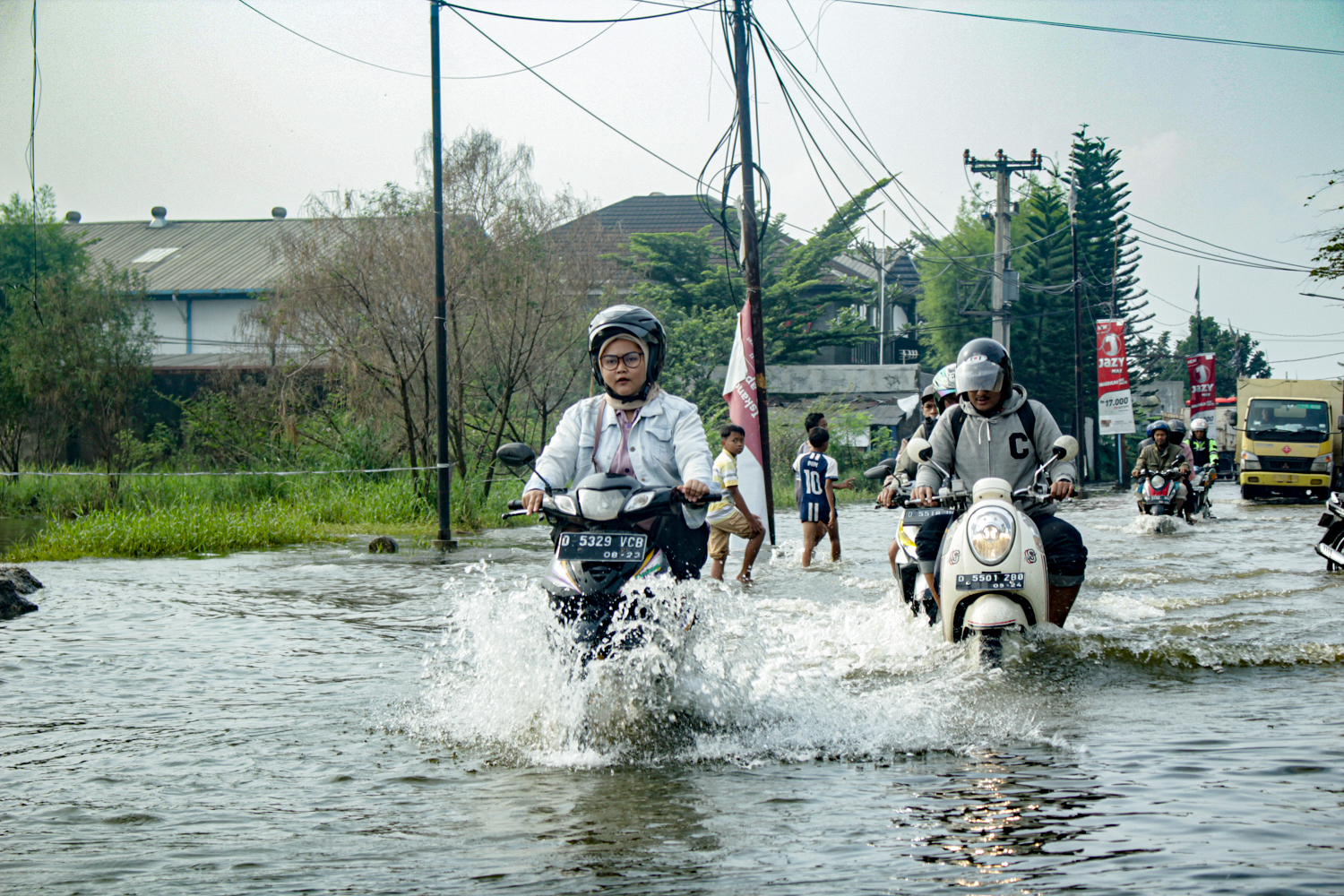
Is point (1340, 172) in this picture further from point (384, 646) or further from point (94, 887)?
point (94, 887)

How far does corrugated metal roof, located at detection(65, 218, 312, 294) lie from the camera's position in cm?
3894

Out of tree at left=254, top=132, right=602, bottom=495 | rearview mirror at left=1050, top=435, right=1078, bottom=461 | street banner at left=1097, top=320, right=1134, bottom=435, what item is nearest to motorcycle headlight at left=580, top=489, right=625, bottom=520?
rearview mirror at left=1050, top=435, right=1078, bottom=461

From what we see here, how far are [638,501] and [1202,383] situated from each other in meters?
49.6

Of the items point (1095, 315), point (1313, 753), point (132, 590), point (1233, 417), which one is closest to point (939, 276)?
point (1095, 315)

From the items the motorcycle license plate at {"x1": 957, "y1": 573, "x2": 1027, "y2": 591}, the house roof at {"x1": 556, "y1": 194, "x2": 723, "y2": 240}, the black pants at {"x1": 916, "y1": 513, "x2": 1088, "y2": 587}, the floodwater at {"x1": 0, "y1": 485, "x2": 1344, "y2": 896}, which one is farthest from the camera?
the house roof at {"x1": 556, "y1": 194, "x2": 723, "y2": 240}

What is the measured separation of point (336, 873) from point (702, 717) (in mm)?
1975

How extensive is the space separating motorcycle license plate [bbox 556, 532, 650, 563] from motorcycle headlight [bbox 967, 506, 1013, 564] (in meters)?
2.28

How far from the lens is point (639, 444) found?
5305mm

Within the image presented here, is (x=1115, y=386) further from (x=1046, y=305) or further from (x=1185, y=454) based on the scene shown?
(x=1046, y=305)

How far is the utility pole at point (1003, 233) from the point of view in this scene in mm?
35719

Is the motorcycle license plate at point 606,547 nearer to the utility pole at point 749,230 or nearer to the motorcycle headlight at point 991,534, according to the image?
the motorcycle headlight at point 991,534

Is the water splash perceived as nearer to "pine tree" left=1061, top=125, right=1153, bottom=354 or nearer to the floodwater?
the floodwater

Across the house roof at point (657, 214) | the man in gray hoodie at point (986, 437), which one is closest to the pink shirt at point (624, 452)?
the man in gray hoodie at point (986, 437)

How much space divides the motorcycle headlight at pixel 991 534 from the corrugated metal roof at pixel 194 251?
3298cm
